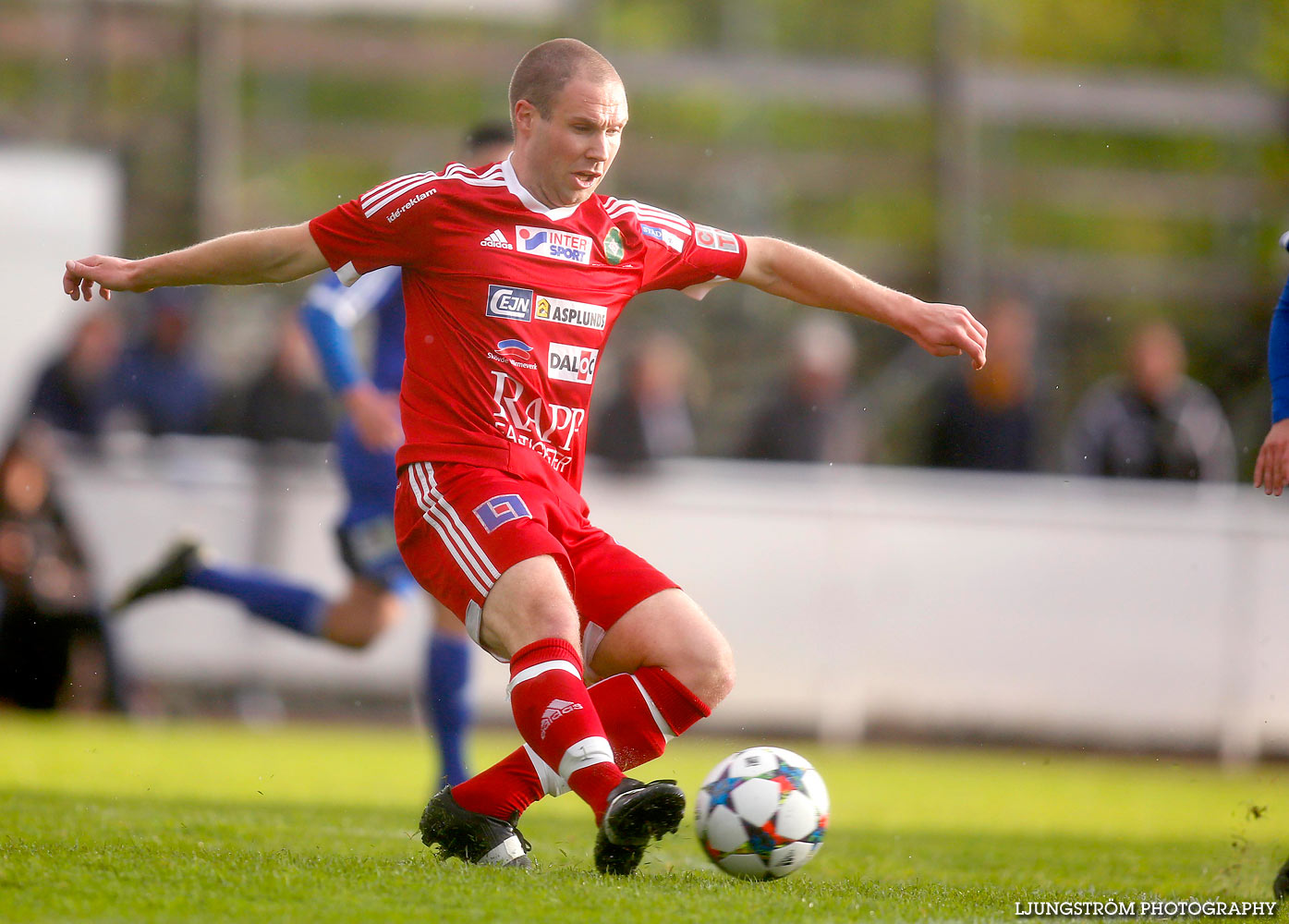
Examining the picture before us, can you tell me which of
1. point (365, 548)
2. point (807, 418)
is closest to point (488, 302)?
point (365, 548)

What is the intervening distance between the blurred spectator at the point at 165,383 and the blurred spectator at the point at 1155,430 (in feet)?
18.7

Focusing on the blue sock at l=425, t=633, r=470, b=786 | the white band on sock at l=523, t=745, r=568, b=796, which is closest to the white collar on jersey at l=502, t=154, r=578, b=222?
the white band on sock at l=523, t=745, r=568, b=796

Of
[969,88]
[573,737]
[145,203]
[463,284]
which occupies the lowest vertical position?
[573,737]

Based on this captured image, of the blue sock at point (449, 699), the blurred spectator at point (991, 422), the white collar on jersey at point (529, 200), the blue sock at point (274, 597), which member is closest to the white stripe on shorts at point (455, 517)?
the white collar on jersey at point (529, 200)

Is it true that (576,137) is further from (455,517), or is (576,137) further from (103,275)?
(103,275)

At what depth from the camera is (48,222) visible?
12500mm

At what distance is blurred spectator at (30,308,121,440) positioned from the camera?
1051 cm

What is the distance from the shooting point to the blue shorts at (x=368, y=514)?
6957 millimetres

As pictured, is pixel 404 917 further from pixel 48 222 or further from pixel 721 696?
pixel 48 222

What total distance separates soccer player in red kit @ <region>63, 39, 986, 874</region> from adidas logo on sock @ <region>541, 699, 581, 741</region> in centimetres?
18

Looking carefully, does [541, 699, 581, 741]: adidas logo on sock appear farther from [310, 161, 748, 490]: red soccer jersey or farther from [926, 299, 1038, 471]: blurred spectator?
[926, 299, 1038, 471]: blurred spectator

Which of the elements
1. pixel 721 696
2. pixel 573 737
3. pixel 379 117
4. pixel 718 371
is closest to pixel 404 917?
pixel 573 737

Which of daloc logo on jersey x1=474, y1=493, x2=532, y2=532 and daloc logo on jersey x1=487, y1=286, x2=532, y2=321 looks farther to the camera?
daloc logo on jersey x1=487, y1=286, x2=532, y2=321

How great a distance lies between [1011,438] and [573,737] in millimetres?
7378
